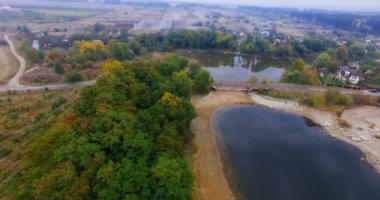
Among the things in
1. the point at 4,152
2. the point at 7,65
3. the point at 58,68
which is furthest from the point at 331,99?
the point at 7,65

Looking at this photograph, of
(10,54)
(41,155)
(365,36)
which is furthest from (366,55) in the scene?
(10,54)

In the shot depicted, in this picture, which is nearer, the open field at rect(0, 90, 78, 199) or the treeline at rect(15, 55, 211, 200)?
the treeline at rect(15, 55, 211, 200)

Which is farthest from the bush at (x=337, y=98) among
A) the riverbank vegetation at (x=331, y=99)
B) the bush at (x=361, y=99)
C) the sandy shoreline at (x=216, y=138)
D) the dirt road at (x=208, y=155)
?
the dirt road at (x=208, y=155)

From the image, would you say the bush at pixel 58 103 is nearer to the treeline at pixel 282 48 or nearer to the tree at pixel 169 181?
the tree at pixel 169 181

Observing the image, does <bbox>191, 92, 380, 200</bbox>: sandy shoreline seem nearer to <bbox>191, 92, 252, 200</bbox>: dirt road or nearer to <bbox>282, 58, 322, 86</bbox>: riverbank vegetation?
<bbox>191, 92, 252, 200</bbox>: dirt road

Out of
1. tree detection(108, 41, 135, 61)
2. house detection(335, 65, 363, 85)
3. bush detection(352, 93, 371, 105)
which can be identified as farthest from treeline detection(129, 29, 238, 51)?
bush detection(352, 93, 371, 105)

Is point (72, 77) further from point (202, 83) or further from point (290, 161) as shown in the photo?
point (290, 161)
